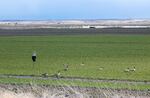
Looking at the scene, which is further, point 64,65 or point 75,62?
point 75,62

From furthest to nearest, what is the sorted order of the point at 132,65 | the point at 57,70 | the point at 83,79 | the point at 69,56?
the point at 69,56, the point at 132,65, the point at 57,70, the point at 83,79

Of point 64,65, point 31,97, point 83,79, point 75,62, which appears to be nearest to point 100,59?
point 75,62

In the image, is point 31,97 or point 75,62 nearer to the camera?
point 31,97

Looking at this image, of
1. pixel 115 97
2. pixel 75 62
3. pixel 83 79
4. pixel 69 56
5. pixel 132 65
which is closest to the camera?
pixel 115 97

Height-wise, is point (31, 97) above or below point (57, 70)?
above

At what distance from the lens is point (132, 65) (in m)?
34.2

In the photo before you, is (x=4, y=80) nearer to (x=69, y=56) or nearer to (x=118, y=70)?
(x=118, y=70)

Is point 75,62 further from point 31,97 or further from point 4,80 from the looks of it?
point 31,97

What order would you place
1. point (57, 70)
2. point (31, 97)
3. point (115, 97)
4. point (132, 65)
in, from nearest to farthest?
1. point (115, 97)
2. point (31, 97)
3. point (57, 70)
4. point (132, 65)

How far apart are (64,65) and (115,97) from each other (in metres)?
21.3

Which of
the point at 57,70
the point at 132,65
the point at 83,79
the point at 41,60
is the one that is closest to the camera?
the point at 83,79

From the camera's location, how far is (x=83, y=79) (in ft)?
88.3

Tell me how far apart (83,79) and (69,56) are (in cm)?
1528

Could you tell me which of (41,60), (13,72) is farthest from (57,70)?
(41,60)
